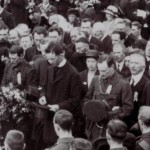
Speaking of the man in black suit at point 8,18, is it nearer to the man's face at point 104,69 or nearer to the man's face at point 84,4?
the man's face at point 84,4

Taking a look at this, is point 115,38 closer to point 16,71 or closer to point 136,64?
point 16,71

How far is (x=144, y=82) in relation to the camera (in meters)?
7.40

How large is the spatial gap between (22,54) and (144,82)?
2.31m

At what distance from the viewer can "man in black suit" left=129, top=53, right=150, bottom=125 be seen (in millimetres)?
7340

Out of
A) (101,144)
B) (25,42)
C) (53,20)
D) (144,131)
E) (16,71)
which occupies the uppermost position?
(53,20)

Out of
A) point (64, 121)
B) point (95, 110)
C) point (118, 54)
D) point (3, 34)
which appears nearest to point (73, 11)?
point (3, 34)

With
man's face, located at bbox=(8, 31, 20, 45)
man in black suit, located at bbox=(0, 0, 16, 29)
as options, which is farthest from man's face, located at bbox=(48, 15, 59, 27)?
man's face, located at bbox=(8, 31, 20, 45)

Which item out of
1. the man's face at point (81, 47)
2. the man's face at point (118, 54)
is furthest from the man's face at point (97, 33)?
the man's face at point (118, 54)

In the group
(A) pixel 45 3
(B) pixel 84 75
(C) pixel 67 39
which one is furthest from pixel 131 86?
(A) pixel 45 3

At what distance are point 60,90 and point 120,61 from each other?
126 centimetres

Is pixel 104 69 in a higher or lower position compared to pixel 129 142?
higher

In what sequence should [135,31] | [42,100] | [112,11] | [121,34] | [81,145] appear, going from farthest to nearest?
[112,11] → [135,31] → [121,34] → [42,100] → [81,145]

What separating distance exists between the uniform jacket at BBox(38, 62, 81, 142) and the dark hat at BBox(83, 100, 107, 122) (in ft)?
2.45

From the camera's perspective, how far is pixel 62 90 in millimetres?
7684
